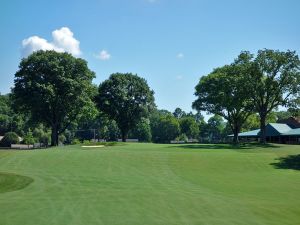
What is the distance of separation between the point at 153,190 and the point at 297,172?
1733 cm

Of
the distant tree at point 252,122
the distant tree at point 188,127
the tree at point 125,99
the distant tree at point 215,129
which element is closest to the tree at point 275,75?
the tree at point 125,99

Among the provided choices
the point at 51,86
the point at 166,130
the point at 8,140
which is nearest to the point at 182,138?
the point at 166,130

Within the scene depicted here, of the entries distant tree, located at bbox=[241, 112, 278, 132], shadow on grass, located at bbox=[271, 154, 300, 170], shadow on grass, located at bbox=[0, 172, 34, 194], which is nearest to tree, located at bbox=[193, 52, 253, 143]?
shadow on grass, located at bbox=[271, 154, 300, 170]

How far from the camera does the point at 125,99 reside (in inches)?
3861

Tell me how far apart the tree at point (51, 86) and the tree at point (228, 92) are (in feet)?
85.5

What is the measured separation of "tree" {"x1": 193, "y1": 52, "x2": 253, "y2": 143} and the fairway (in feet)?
97.0

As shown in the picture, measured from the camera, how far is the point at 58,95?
234 feet

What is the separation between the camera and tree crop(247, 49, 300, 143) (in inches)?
2544

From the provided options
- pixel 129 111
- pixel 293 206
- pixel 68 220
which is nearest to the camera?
pixel 68 220

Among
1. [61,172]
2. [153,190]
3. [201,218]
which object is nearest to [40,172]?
[61,172]

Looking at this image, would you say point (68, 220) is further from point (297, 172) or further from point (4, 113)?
point (4, 113)

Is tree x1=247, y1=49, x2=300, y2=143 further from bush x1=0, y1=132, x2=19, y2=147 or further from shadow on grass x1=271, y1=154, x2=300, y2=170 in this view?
bush x1=0, y1=132, x2=19, y2=147

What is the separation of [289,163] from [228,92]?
3586 centimetres

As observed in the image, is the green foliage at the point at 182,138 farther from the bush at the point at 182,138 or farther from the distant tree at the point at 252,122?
the distant tree at the point at 252,122
